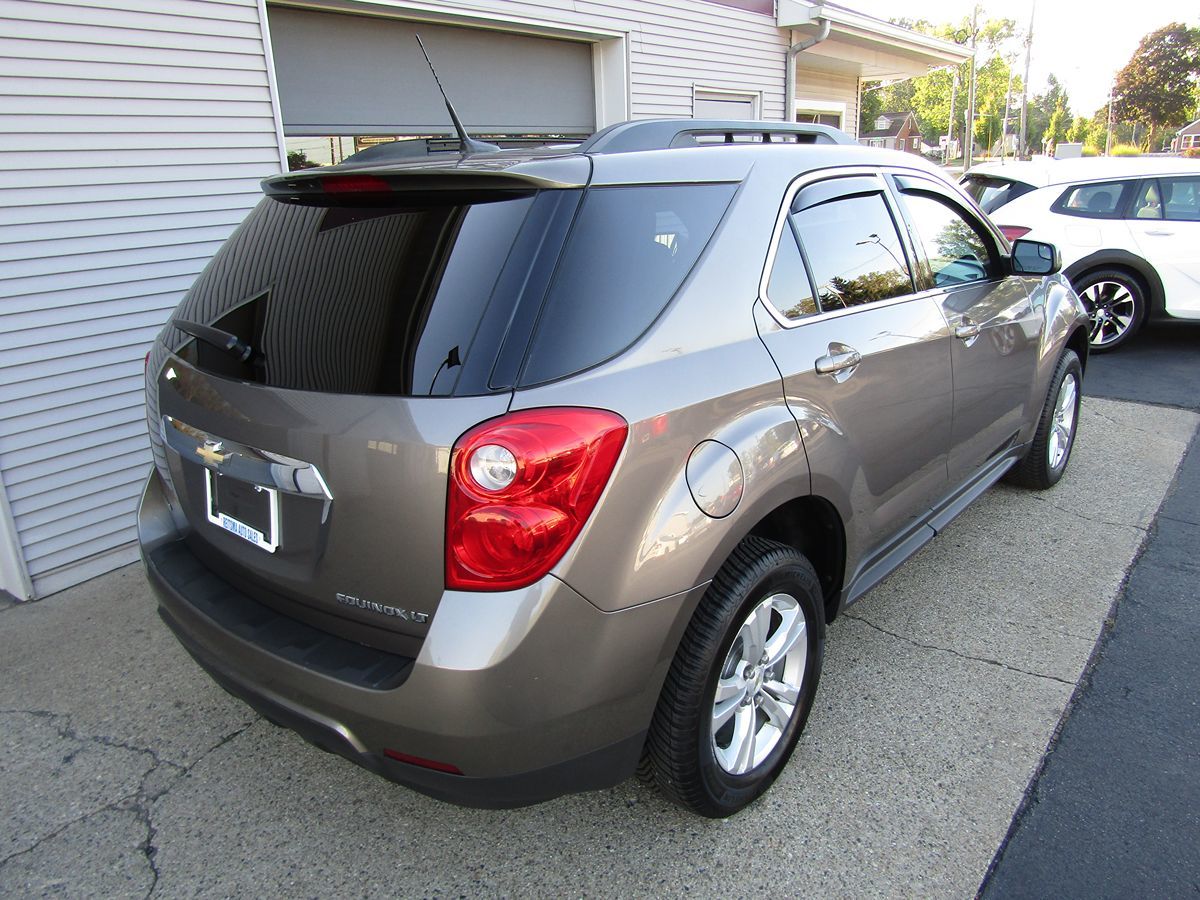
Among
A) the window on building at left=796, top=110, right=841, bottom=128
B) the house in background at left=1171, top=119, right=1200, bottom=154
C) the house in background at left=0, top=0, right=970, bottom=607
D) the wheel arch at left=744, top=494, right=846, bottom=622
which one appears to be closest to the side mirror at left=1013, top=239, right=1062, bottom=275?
the wheel arch at left=744, top=494, right=846, bottom=622

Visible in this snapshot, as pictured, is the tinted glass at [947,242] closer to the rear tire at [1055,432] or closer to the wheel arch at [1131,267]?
the rear tire at [1055,432]

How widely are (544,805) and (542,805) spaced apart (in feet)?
0.07

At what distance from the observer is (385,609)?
1795 millimetres

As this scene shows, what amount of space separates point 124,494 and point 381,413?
318 cm

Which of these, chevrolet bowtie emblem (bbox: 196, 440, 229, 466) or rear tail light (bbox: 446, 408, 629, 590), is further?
→ chevrolet bowtie emblem (bbox: 196, 440, 229, 466)

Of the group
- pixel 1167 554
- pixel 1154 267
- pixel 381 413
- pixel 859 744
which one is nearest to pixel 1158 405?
pixel 1154 267

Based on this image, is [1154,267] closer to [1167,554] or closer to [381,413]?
[1167,554]

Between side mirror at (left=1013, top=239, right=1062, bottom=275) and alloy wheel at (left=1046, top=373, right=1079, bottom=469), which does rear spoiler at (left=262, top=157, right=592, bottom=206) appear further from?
alloy wheel at (left=1046, top=373, right=1079, bottom=469)

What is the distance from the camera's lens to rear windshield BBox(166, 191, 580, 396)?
1.78 metres

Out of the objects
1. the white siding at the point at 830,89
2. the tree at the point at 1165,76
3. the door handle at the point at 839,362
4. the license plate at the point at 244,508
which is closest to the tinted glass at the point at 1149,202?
the white siding at the point at 830,89

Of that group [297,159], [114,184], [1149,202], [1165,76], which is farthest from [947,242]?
[1165,76]

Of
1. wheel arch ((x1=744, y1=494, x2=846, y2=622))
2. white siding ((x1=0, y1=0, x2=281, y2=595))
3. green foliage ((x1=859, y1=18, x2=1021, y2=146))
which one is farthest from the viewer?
green foliage ((x1=859, y1=18, x2=1021, y2=146))

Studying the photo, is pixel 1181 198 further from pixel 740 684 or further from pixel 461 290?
pixel 461 290

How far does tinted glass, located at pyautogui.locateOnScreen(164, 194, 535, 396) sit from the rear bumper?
1.67 feet
